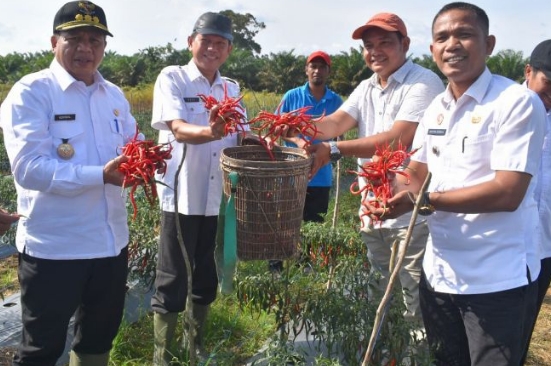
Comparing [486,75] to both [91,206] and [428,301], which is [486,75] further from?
[91,206]

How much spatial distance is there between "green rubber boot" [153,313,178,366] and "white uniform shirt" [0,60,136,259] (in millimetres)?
710

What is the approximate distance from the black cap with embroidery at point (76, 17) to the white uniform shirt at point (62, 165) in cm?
19

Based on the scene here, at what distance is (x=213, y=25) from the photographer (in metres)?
2.94

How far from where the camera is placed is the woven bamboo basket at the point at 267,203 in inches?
89.1

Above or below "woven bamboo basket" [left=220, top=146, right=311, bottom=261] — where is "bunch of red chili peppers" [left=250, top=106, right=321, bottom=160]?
above

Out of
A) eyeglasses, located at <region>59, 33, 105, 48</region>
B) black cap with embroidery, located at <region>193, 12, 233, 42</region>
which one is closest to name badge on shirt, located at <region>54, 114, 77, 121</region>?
eyeglasses, located at <region>59, 33, 105, 48</region>

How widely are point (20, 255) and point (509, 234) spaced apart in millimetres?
2058

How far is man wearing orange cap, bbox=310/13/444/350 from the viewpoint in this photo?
280cm

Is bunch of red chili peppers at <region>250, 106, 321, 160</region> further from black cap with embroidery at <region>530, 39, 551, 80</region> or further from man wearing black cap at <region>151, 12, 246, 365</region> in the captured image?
black cap with embroidery at <region>530, 39, 551, 80</region>

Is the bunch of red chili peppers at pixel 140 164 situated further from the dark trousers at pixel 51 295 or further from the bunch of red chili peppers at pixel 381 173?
the bunch of red chili peppers at pixel 381 173

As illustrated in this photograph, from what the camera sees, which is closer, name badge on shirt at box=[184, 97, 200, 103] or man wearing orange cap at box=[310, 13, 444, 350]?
man wearing orange cap at box=[310, 13, 444, 350]

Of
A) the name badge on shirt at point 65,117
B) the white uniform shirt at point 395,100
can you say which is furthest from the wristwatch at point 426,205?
the name badge on shirt at point 65,117

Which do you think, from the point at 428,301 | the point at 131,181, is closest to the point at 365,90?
the point at 428,301

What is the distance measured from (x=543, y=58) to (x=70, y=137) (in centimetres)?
228
